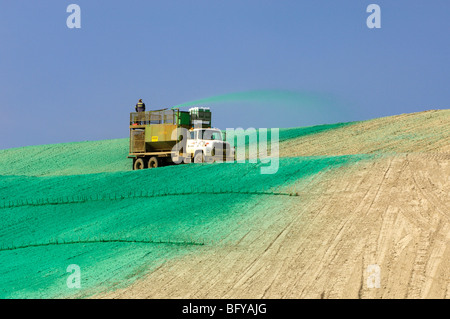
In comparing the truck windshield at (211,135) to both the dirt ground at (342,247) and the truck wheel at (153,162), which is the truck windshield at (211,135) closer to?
the truck wheel at (153,162)

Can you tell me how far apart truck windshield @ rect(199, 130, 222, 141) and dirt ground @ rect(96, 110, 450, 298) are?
9.65 metres

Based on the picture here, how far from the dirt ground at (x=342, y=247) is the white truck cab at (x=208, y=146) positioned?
8.90 meters

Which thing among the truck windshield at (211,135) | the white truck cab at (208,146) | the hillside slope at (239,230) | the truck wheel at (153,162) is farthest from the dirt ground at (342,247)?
the truck wheel at (153,162)

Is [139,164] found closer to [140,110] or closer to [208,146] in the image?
[140,110]

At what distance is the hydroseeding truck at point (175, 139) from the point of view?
31766 mm

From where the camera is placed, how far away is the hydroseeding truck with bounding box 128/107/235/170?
104 ft

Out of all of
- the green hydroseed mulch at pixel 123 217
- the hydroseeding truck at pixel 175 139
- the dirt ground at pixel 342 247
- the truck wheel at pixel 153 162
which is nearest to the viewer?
the dirt ground at pixel 342 247

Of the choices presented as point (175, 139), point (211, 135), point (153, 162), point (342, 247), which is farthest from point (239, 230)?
point (153, 162)

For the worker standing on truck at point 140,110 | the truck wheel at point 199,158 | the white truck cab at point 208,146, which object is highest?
the worker standing on truck at point 140,110

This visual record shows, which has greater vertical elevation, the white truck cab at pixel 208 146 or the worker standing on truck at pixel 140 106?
the worker standing on truck at pixel 140 106

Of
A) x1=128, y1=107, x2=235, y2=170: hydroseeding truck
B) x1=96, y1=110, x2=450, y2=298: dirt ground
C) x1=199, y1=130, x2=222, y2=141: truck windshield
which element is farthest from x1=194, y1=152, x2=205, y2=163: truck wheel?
x1=96, y1=110, x2=450, y2=298: dirt ground

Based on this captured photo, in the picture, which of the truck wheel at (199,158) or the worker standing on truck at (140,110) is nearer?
the truck wheel at (199,158)

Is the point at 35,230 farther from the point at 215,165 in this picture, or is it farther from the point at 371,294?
the point at 371,294
